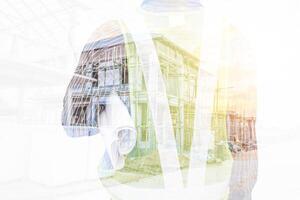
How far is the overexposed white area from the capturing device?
32.5 inches

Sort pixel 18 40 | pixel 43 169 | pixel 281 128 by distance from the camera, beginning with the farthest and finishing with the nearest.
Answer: pixel 43 169 → pixel 18 40 → pixel 281 128

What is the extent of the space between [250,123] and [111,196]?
0.52 metres

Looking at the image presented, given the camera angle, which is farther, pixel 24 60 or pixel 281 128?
pixel 24 60

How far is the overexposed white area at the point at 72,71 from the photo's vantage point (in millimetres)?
826

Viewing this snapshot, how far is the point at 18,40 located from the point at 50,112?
10.9 inches

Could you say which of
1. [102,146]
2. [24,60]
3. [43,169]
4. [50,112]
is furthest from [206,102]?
[43,169]

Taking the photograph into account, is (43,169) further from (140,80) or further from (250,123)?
(250,123)

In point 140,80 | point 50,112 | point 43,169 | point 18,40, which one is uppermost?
point 18,40

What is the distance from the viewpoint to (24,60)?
3.04 feet

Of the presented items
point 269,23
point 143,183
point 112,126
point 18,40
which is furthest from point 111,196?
point 269,23

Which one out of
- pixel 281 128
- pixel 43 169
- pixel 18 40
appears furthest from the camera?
pixel 43 169

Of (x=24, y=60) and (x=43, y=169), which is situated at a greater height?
(x=24, y=60)

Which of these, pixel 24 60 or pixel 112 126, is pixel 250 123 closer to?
pixel 112 126

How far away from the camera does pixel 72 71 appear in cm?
92
